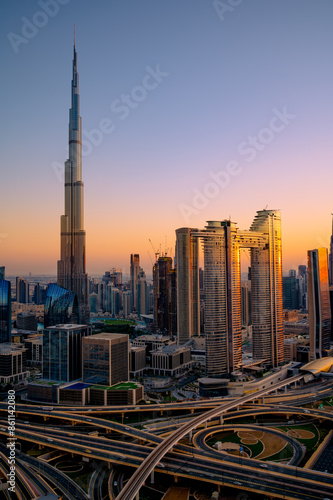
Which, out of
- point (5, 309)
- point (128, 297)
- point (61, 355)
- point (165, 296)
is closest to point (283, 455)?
point (61, 355)

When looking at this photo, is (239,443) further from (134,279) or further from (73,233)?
(134,279)

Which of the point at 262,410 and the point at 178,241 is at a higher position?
the point at 178,241

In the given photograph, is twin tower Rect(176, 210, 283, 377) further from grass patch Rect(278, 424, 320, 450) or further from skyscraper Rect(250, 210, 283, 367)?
grass patch Rect(278, 424, 320, 450)

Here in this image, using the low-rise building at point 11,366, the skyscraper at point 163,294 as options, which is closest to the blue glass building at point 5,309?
the low-rise building at point 11,366

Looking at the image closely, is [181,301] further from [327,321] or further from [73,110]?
[73,110]

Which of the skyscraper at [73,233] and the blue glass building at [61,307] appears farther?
the skyscraper at [73,233]

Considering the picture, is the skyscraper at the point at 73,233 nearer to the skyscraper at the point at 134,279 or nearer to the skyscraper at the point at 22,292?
the skyscraper at the point at 22,292

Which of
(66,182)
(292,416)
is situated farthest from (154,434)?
(66,182)
